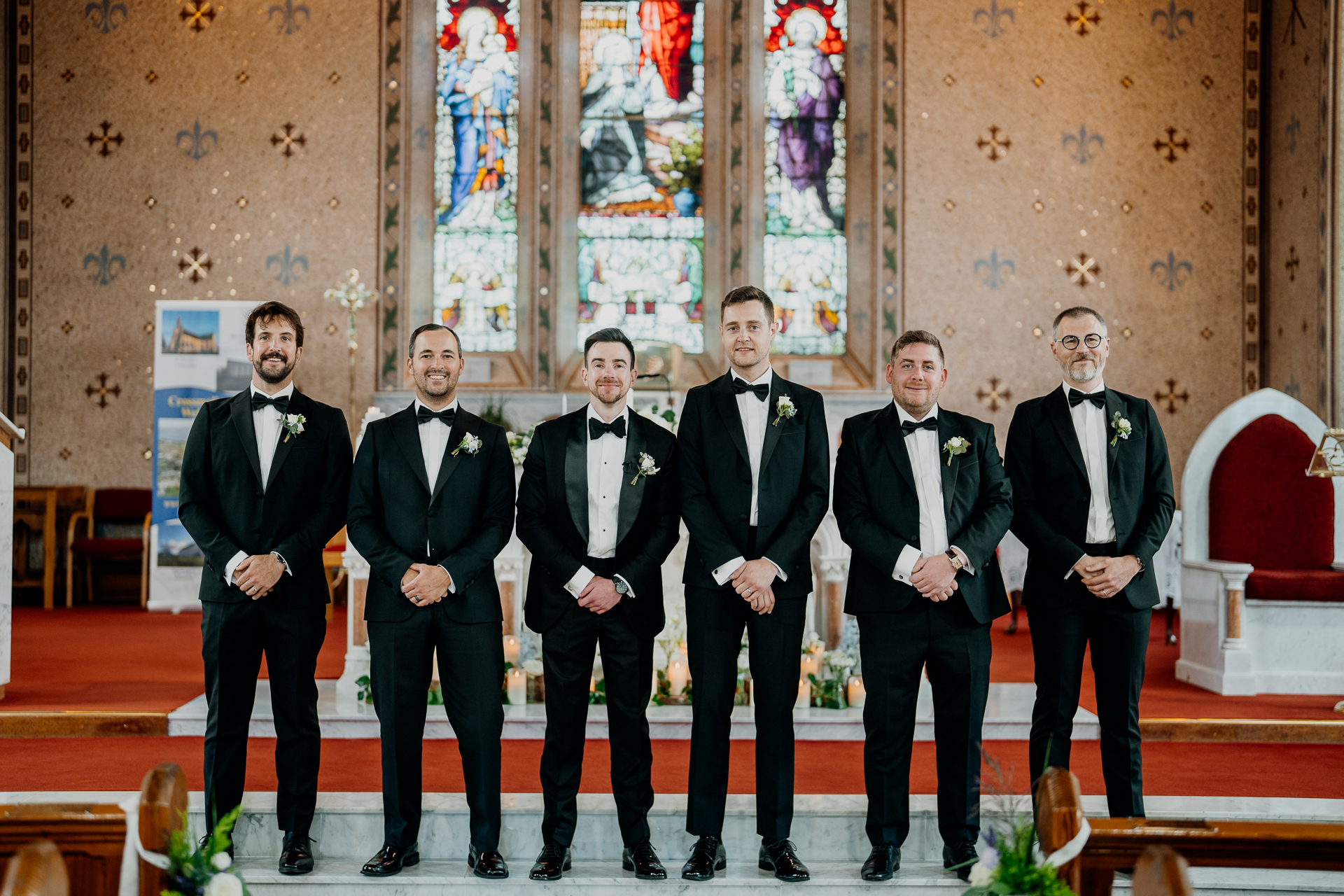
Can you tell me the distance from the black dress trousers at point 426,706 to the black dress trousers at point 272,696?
0.72ft

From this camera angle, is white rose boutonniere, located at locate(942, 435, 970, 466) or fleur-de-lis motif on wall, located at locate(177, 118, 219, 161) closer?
white rose boutonniere, located at locate(942, 435, 970, 466)

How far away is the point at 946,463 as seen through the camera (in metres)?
3.21

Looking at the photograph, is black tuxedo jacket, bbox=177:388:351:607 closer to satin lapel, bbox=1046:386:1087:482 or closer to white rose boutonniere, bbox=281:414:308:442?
white rose boutonniere, bbox=281:414:308:442

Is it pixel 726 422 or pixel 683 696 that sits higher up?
pixel 726 422

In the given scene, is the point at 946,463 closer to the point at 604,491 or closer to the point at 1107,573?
the point at 1107,573

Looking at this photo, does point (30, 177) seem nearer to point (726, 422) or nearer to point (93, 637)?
point (93, 637)

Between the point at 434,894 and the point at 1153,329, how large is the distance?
800 centimetres

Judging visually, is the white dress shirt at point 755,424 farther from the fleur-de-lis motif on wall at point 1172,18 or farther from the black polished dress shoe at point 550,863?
the fleur-de-lis motif on wall at point 1172,18

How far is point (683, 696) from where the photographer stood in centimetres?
487

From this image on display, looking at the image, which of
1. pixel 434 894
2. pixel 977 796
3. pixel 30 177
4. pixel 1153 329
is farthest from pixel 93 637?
pixel 1153 329

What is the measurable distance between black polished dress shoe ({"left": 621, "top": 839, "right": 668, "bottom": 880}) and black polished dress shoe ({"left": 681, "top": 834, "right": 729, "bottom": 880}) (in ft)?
0.22

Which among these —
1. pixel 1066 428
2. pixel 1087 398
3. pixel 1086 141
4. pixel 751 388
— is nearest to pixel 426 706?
pixel 751 388

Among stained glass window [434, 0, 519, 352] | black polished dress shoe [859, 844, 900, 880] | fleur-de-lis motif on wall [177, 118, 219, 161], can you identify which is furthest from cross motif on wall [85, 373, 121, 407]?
black polished dress shoe [859, 844, 900, 880]

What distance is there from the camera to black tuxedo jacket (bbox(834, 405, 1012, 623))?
3109 mm
